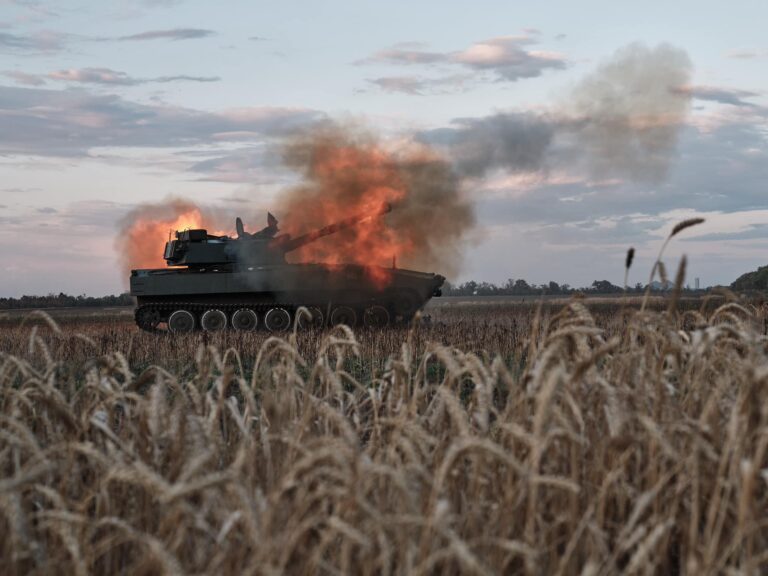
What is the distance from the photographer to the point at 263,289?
84.6 feet

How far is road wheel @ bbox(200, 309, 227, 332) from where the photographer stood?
25859 millimetres

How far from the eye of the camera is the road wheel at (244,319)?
1021 inches

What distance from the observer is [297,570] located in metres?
3.76

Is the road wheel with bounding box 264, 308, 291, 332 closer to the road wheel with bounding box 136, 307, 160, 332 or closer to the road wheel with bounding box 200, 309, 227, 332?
the road wheel with bounding box 200, 309, 227, 332

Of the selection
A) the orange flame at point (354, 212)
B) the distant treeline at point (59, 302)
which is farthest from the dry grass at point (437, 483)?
the distant treeline at point (59, 302)

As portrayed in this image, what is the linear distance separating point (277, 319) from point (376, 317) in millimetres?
2545

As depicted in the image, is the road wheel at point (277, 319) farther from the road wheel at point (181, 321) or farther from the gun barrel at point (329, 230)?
the road wheel at point (181, 321)

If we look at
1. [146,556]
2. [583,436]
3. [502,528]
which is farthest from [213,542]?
[583,436]

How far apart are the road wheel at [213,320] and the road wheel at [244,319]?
0.93 feet

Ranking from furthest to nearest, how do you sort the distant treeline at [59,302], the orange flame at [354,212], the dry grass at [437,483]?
the distant treeline at [59,302]
the orange flame at [354,212]
the dry grass at [437,483]

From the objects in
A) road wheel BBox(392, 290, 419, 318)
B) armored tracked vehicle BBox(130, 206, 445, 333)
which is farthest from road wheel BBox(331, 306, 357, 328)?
road wheel BBox(392, 290, 419, 318)

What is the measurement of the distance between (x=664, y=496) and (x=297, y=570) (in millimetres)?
1614

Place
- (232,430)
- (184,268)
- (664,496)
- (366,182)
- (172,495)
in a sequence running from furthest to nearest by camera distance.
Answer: (184,268) < (366,182) < (232,430) < (664,496) < (172,495)

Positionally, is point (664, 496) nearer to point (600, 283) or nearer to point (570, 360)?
point (570, 360)
